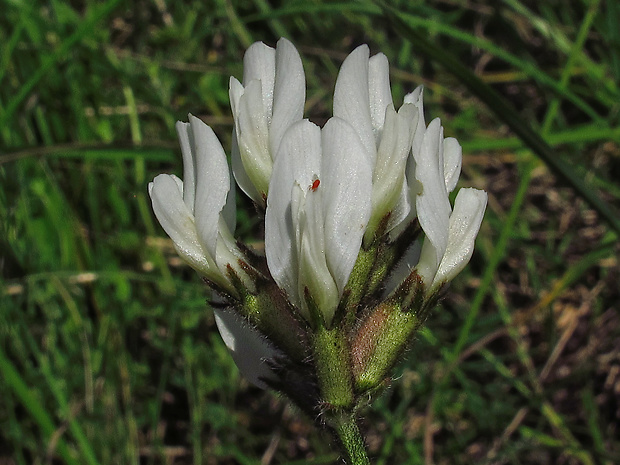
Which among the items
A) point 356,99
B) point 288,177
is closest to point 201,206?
point 288,177

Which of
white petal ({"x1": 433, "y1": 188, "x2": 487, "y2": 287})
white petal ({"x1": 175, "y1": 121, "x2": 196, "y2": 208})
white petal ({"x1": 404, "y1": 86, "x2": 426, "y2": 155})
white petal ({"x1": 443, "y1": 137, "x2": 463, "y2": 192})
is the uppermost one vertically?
white petal ({"x1": 404, "y1": 86, "x2": 426, "y2": 155})

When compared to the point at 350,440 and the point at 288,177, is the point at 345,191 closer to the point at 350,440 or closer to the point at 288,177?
the point at 288,177

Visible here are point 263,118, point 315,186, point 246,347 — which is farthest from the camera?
point 246,347

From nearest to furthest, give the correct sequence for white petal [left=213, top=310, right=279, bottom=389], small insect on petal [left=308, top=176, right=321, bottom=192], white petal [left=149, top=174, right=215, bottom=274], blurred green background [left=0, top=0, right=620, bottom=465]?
small insect on petal [left=308, top=176, right=321, bottom=192] < white petal [left=149, top=174, right=215, bottom=274] < white petal [left=213, top=310, right=279, bottom=389] < blurred green background [left=0, top=0, right=620, bottom=465]

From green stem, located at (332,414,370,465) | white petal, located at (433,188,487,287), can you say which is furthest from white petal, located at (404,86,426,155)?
green stem, located at (332,414,370,465)

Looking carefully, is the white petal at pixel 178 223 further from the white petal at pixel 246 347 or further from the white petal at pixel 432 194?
the white petal at pixel 432 194

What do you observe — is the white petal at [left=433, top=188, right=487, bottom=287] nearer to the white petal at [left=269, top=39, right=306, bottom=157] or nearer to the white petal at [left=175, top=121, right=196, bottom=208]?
the white petal at [left=269, top=39, right=306, bottom=157]

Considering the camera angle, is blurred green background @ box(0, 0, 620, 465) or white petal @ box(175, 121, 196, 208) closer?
white petal @ box(175, 121, 196, 208)
